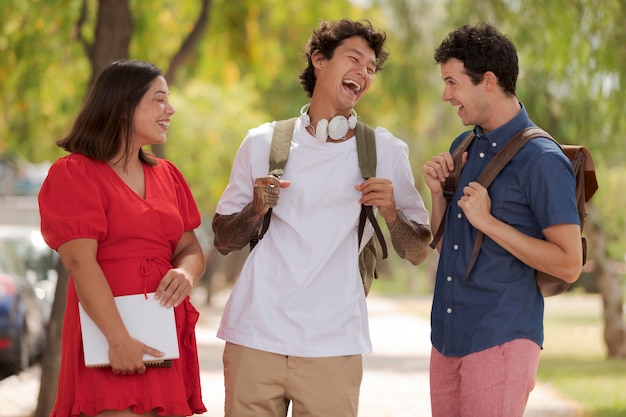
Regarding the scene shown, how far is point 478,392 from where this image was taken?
14.9 feet

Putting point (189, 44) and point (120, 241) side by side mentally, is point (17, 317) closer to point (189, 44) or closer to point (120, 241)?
point (189, 44)

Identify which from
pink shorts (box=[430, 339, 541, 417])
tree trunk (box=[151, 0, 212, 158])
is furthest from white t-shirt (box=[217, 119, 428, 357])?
tree trunk (box=[151, 0, 212, 158])

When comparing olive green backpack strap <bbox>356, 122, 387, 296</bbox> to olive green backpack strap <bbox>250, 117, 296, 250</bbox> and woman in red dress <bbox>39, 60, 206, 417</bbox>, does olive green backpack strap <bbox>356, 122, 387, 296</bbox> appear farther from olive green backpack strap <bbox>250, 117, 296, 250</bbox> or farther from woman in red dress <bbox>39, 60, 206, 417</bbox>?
woman in red dress <bbox>39, 60, 206, 417</bbox>

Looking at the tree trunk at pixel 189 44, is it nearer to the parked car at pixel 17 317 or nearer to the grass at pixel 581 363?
the parked car at pixel 17 317

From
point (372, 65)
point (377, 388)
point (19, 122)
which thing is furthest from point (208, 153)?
point (372, 65)

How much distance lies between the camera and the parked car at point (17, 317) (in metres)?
13.0

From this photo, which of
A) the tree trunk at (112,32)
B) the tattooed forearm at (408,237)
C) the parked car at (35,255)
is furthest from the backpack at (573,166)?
the parked car at (35,255)

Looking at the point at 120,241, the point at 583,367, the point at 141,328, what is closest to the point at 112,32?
the point at 120,241

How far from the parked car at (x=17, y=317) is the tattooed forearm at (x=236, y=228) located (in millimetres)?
8415

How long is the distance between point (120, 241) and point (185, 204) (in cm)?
43

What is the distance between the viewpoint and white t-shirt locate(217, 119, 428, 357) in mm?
4895

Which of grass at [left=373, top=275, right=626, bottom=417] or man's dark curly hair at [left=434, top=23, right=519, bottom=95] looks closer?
man's dark curly hair at [left=434, top=23, right=519, bottom=95]

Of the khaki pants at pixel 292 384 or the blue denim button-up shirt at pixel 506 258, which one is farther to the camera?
the khaki pants at pixel 292 384

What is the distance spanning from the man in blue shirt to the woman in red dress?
107 cm
